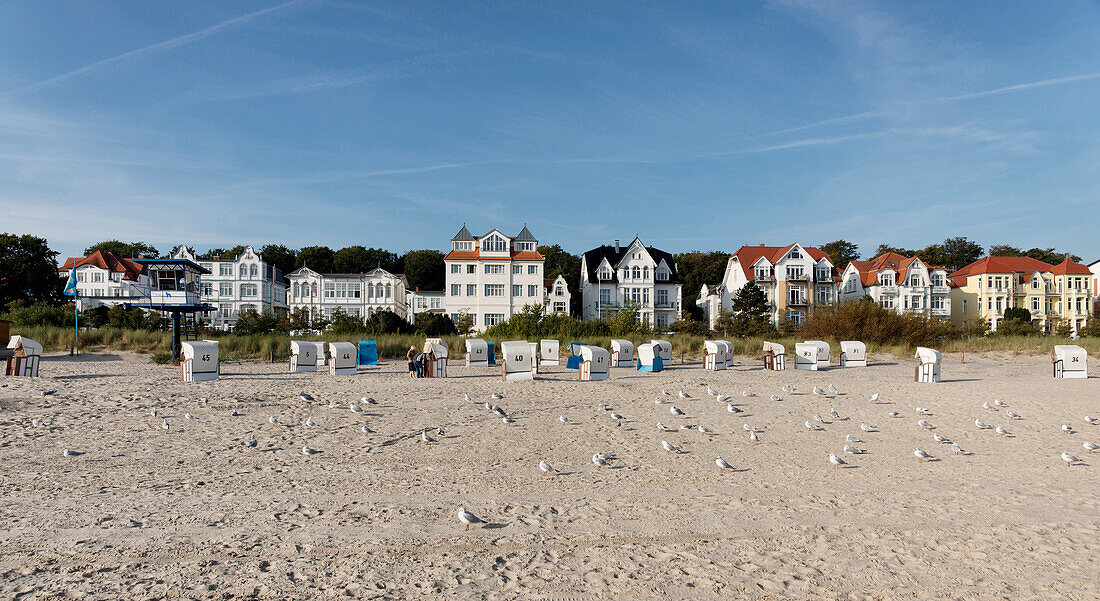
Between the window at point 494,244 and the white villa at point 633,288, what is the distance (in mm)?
8191

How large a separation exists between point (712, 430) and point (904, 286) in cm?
5710

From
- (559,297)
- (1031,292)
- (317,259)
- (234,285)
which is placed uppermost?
(317,259)

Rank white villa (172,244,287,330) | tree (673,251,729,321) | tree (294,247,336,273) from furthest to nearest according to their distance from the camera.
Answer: tree (294,247,336,273) < tree (673,251,729,321) < white villa (172,244,287,330)

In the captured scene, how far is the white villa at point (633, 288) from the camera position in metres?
57.8

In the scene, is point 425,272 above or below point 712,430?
above

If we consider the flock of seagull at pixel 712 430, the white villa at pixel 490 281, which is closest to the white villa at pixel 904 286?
the white villa at pixel 490 281

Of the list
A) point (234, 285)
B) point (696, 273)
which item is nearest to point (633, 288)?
point (696, 273)

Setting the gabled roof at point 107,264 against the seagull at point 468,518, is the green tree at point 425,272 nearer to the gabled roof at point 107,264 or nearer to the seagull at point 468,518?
the gabled roof at point 107,264

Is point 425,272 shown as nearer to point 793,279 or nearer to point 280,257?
point 280,257

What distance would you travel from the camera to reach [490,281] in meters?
54.8

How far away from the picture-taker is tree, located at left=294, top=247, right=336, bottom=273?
3354 inches

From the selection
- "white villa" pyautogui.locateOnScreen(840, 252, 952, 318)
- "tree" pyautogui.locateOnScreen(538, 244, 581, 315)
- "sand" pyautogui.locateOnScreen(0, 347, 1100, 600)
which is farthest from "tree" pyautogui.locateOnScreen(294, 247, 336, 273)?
"sand" pyautogui.locateOnScreen(0, 347, 1100, 600)

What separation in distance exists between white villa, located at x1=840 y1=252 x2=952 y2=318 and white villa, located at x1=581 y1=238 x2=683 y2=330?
16742mm

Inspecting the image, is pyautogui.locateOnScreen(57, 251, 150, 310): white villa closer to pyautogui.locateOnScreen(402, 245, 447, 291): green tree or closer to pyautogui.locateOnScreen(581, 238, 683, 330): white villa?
pyautogui.locateOnScreen(402, 245, 447, 291): green tree
